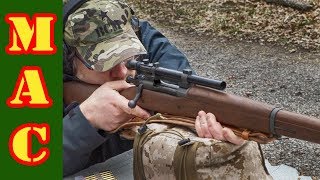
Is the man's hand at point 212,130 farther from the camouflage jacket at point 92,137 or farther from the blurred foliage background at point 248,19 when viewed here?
the blurred foliage background at point 248,19

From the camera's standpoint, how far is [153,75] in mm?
2551

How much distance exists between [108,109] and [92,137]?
6.6 inches

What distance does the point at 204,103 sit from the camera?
2.39 metres

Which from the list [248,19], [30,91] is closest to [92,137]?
[30,91]

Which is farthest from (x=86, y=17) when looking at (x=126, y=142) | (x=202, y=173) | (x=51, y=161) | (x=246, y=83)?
(x=246, y=83)

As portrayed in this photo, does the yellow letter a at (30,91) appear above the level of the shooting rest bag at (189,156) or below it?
above

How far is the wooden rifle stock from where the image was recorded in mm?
2154

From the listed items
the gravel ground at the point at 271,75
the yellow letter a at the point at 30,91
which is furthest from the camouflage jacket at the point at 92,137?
the gravel ground at the point at 271,75

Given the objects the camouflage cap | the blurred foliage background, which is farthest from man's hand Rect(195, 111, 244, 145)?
the blurred foliage background

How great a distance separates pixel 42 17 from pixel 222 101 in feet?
3.16

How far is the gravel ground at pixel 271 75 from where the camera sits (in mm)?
4930

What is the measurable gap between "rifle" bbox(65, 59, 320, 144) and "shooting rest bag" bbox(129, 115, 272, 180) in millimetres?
95

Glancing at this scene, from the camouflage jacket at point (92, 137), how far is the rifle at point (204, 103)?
0.57ft

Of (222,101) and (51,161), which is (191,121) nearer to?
(222,101)
